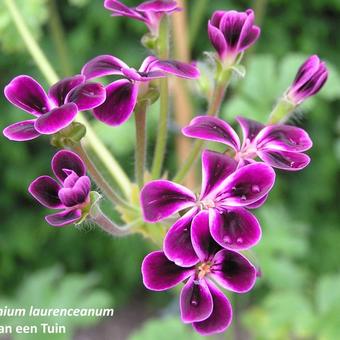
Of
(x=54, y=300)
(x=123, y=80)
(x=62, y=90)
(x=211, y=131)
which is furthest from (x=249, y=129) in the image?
(x=54, y=300)

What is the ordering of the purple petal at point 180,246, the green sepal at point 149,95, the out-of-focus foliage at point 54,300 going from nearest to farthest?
the purple petal at point 180,246 < the green sepal at point 149,95 < the out-of-focus foliage at point 54,300

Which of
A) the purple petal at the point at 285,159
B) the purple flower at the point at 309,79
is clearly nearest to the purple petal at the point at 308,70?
the purple flower at the point at 309,79

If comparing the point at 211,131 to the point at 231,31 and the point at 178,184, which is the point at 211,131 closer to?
the point at 178,184

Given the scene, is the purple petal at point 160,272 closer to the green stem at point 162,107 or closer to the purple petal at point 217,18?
the green stem at point 162,107

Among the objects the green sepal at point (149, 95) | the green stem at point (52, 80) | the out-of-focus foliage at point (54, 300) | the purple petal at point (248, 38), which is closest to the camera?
the green sepal at point (149, 95)

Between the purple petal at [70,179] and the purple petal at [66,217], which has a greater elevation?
the purple petal at [70,179]
